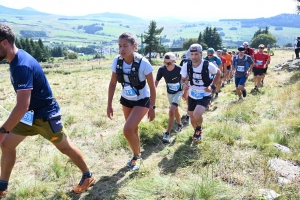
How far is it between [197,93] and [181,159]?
5.59 ft

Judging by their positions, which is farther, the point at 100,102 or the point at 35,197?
the point at 100,102

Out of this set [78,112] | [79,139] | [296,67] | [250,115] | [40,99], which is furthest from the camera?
[296,67]

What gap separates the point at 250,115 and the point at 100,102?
19.6ft

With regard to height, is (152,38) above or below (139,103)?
above

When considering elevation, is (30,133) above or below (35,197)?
above

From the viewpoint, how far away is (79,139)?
6375 millimetres

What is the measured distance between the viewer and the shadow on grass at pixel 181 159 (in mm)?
4621

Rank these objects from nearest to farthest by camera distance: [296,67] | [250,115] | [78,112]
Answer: [250,115] < [78,112] < [296,67]

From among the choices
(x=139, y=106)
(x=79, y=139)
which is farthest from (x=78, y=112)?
(x=139, y=106)

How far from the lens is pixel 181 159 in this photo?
485 cm

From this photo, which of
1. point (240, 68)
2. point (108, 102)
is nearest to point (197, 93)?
point (108, 102)

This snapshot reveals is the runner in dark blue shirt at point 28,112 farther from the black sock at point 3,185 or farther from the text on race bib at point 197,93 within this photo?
the text on race bib at point 197,93

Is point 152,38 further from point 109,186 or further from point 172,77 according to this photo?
point 109,186

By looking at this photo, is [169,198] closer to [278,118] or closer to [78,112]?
[278,118]
